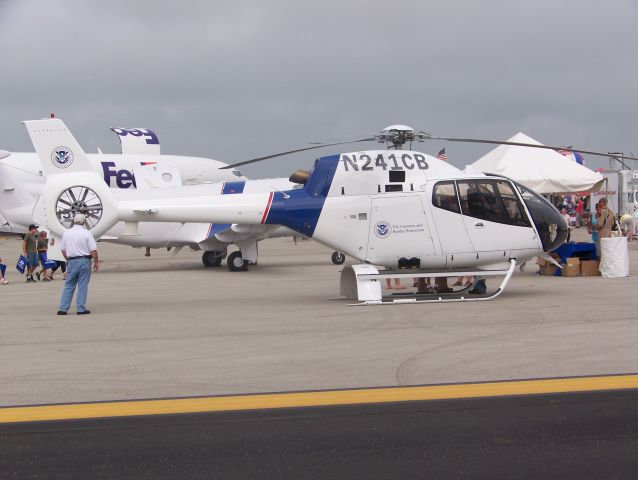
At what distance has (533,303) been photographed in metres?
14.4

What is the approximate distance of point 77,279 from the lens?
1402 centimetres

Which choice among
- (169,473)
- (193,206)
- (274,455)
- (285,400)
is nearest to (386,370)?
(285,400)

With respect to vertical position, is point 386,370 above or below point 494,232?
below

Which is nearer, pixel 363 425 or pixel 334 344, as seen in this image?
A: pixel 363 425

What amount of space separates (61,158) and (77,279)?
2717 millimetres

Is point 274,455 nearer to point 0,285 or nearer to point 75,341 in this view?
point 75,341

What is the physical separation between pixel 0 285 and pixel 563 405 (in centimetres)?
1750

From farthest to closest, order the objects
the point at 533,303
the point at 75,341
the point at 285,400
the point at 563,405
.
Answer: the point at 533,303 < the point at 75,341 < the point at 285,400 < the point at 563,405

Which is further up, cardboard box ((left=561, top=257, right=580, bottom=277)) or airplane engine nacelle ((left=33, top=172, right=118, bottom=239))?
airplane engine nacelle ((left=33, top=172, right=118, bottom=239))

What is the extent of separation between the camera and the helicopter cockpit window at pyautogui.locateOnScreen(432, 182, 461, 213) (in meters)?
15.0

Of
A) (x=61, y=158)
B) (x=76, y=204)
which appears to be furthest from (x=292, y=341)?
(x=61, y=158)

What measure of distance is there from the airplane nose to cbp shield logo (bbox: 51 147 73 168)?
8412mm

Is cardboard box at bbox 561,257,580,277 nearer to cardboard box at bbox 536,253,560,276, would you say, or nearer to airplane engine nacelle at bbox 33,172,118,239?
cardboard box at bbox 536,253,560,276

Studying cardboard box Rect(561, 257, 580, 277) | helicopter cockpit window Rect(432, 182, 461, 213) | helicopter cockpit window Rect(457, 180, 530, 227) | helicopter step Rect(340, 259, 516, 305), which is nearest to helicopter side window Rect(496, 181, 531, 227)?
helicopter cockpit window Rect(457, 180, 530, 227)
